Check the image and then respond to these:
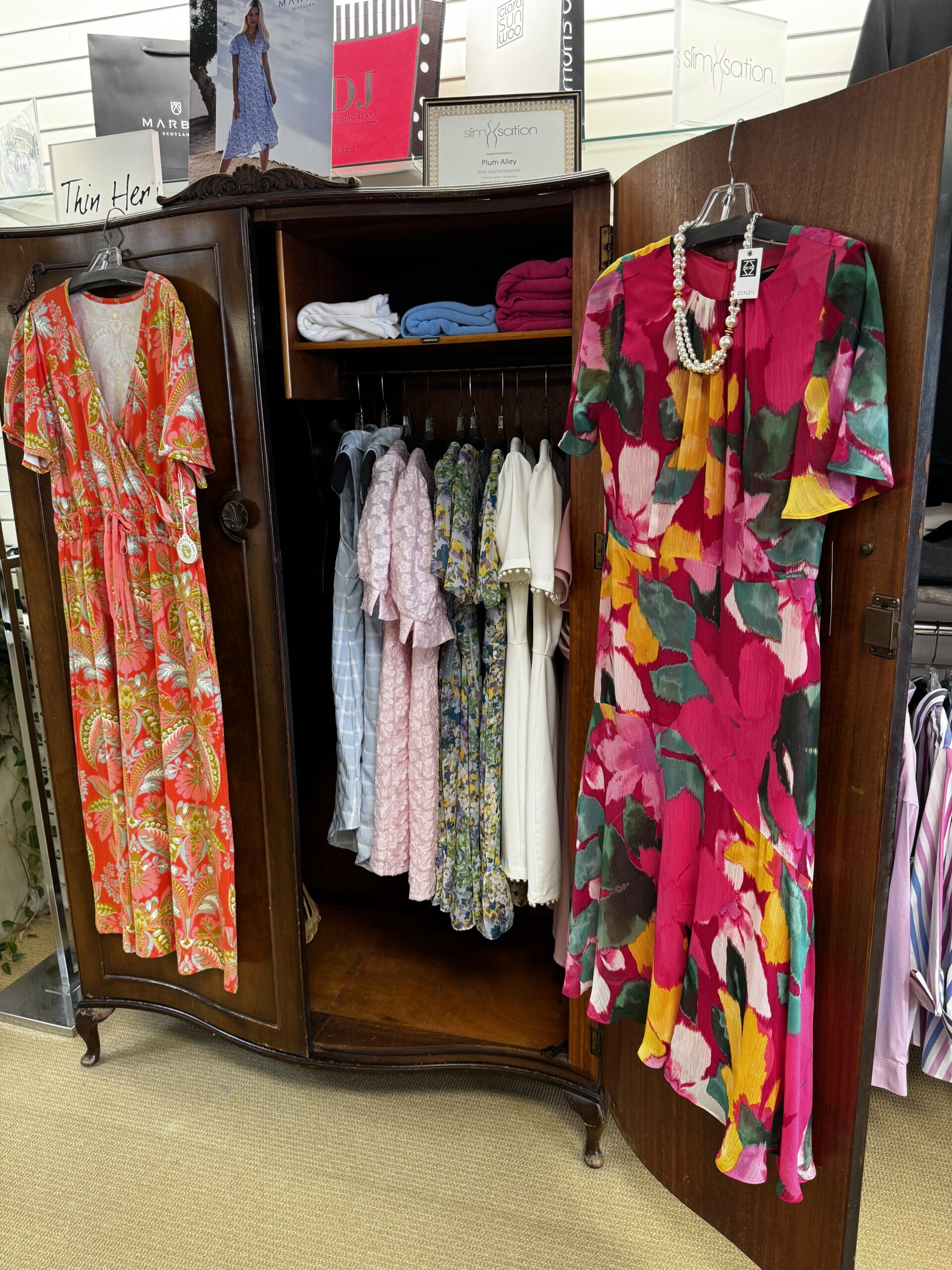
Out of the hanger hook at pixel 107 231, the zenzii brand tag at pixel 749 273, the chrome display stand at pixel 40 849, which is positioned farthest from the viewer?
the chrome display stand at pixel 40 849

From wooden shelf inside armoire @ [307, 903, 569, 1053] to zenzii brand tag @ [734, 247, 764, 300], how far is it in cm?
152

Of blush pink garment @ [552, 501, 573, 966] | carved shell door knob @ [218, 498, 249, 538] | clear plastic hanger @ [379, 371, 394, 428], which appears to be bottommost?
blush pink garment @ [552, 501, 573, 966]

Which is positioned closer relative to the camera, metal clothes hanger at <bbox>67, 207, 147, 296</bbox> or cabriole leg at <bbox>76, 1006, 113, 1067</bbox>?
metal clothes hanger at <bbox>67, 207, 147, 296</bbox>

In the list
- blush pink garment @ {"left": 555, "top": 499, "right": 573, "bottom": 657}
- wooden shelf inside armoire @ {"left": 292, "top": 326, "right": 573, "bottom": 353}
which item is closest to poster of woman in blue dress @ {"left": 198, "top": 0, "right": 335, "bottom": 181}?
wooden shelf inside armoire @ {"left": 292, "top": 326, "right": 573, "bottom": 353}

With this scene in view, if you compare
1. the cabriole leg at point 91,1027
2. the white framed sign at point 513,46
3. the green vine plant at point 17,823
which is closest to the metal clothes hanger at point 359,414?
the white framed sign at point 513,46

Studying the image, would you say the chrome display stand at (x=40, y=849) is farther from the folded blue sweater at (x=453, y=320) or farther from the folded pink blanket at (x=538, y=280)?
the folded pink blanket at (x=538, y=280)

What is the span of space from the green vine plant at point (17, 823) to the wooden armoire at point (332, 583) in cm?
74

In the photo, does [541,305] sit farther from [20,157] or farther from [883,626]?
[20,157]

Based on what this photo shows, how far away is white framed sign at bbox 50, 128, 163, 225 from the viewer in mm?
1962

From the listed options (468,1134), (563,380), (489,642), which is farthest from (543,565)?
(468,1134)

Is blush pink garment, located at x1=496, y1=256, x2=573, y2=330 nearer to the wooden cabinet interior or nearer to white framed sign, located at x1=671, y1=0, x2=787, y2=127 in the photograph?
the wooden cabinet interior

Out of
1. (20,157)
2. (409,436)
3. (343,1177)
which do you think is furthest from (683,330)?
(20,157)

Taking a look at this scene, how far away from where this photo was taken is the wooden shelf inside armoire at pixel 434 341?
160 centimetres

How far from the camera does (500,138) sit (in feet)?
5.75
